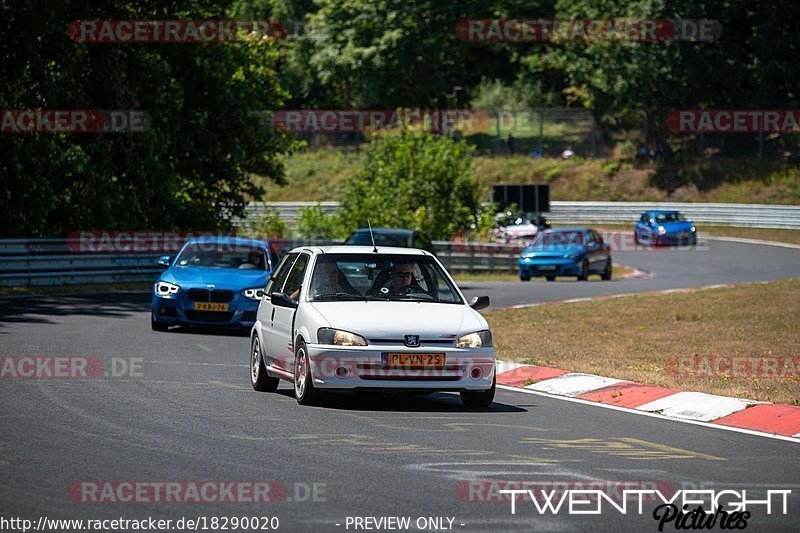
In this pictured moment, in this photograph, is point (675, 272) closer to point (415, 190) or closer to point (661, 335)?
point (415, 190)

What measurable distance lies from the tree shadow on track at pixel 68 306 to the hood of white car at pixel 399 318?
9.38 metres

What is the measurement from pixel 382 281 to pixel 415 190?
105ft

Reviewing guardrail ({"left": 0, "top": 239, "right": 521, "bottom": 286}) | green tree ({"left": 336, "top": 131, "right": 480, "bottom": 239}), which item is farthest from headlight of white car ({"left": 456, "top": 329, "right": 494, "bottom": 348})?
green tree ({"left": 336, "top": 131, "right": 480, "bottom": 239})

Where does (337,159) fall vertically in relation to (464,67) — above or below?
below

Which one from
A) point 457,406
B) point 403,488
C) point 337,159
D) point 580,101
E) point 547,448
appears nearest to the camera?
point 403,488

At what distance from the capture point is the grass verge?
49.9 feet

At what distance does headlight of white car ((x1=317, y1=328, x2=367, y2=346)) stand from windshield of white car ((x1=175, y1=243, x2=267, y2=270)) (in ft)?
30.3

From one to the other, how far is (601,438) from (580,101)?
250 ft

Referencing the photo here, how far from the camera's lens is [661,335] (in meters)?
20.9

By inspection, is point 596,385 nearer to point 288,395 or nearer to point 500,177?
point 288,395

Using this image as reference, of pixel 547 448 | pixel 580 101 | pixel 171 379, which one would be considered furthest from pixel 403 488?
pixel 580 101

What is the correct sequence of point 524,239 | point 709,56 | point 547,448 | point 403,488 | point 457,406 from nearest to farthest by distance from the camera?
point 403,488 → point 547,448 → point 457,406 → point 524,239 → point 709,56

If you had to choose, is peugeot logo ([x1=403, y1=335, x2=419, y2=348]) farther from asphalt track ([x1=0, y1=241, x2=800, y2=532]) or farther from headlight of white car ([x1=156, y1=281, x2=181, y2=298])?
headlight of white car ([x1=156, y1=281, x2=181, y2=298])

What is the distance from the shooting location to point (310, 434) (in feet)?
35.0
